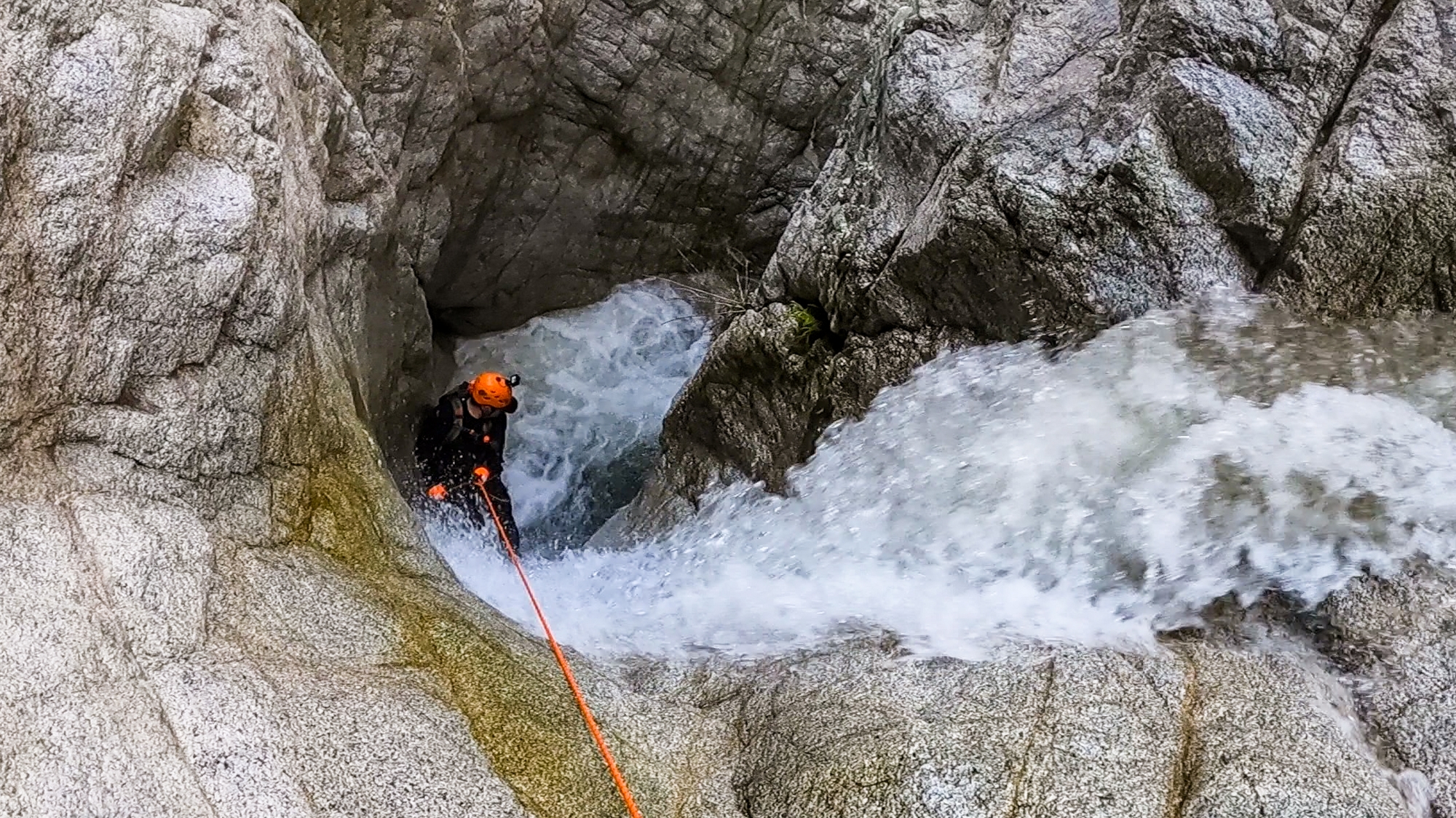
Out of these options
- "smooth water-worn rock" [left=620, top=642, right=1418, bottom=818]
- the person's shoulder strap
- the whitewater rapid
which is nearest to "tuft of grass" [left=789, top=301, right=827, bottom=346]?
the whitewater rapid

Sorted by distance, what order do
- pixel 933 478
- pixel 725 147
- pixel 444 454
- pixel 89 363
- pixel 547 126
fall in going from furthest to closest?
pixel 725 147 → pixel 547 126 → pixel 444 454 → pixel 933 478 → pixel 89 363

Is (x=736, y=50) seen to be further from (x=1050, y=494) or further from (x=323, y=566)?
(x=323, y=566)

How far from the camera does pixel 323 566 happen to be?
15.0 feet

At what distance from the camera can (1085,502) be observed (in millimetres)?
5383

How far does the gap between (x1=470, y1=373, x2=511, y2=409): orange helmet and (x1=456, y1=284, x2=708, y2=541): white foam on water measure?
178 cm

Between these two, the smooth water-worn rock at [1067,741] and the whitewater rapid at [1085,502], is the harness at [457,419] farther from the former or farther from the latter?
the smooth water-worn rock at [1067,741]

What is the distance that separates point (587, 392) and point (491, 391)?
296cm

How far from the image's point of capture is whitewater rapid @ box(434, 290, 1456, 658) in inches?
185

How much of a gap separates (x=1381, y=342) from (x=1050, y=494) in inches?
Answer: 71.4

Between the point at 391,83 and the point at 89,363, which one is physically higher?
the point at 391,83

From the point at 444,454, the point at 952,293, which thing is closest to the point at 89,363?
the point at 444,454

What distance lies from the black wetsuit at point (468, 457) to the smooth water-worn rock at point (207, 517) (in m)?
2.19

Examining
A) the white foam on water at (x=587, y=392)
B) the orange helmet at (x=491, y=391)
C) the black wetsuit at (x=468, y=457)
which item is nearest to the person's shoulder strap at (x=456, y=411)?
the black wetsuit at (x=468, y=457)

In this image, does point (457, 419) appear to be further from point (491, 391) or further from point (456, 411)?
point (491, 391)
